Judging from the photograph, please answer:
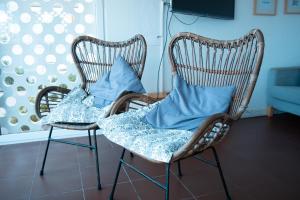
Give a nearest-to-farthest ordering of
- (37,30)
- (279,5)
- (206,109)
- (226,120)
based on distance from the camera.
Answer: (226,120), (206,109), (37,30), (279,5)

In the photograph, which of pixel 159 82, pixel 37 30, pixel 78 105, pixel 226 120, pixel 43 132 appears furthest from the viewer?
pixel 159 82

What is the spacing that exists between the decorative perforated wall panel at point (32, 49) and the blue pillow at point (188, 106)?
4.19ft

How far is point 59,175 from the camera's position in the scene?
6.29ft

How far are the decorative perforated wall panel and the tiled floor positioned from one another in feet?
1.17

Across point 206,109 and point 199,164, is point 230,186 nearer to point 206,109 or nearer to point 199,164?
point 199,164

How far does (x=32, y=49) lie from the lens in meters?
2.40

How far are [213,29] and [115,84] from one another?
149cm

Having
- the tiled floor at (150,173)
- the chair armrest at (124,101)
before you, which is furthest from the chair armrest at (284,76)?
the chair armrest at (124,101)

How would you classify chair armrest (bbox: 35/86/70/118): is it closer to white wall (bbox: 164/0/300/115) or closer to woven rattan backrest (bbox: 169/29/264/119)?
woven rattan backrest (bbox: 169/29/264/119)

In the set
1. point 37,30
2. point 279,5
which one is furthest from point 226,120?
point 279,5

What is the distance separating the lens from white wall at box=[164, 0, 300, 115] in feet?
9.45

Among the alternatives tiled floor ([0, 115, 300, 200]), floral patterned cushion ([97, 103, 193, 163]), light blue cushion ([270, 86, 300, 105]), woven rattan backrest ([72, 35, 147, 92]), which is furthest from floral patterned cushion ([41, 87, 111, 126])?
light blue cushion ([270, 86, 300, 105])

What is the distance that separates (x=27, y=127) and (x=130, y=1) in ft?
4.90

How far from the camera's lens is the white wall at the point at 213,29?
257 centimetres
